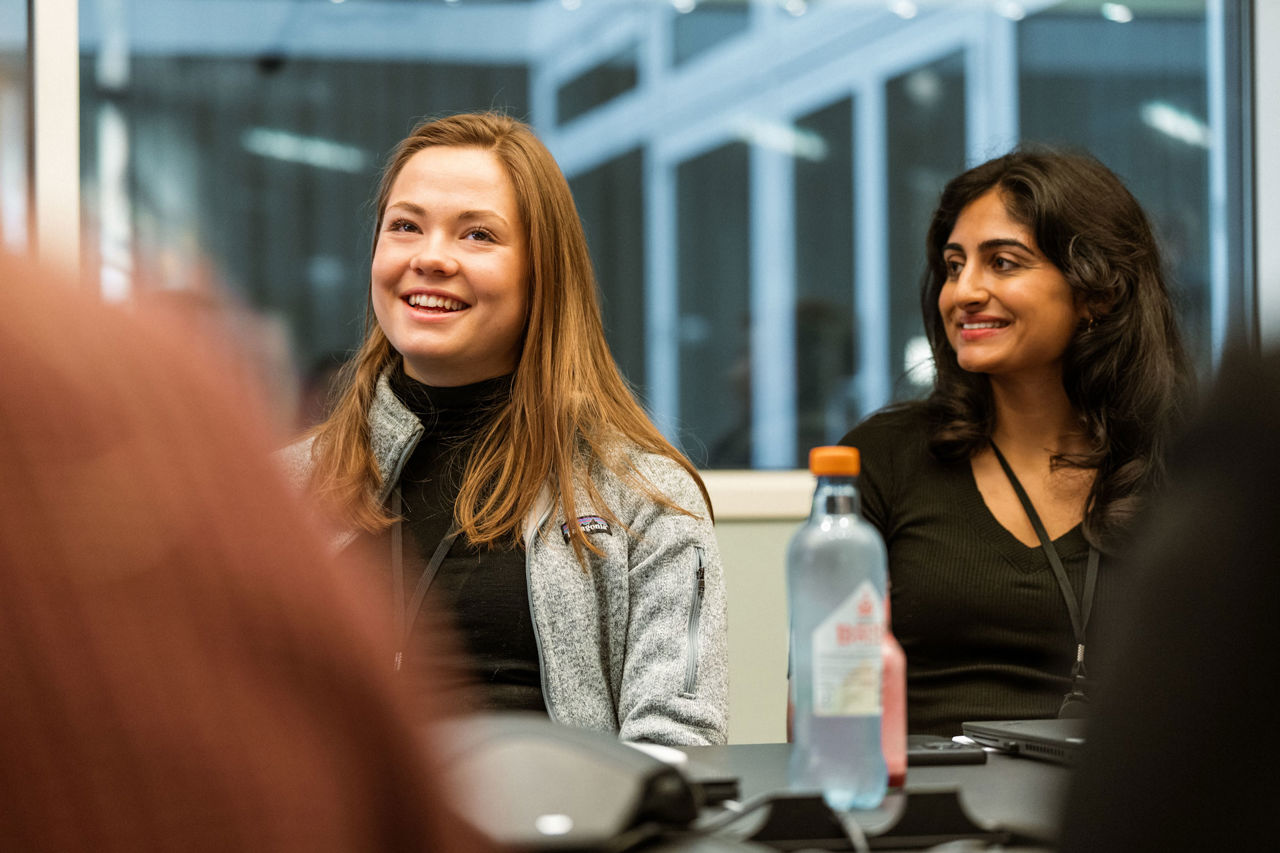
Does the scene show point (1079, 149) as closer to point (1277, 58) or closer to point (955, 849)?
point (1277, 58)

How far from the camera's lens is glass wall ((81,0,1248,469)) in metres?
2.79

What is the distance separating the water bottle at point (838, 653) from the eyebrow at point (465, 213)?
98 cm

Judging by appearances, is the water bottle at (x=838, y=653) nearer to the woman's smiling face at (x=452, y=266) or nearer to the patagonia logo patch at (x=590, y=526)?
the patagonia logo patch at (x=590, y=526)

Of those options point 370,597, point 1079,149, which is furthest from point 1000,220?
point 370,597

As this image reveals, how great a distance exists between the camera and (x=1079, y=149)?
2.20 m

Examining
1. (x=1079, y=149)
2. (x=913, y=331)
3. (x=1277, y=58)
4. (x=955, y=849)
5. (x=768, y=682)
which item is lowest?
(x=768, y=682)

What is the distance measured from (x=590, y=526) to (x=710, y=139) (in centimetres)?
160

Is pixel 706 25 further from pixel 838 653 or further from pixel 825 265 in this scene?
pixel 838 653

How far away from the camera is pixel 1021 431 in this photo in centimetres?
207

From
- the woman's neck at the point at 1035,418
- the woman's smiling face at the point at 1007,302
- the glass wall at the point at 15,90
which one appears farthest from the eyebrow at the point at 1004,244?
the glass wall at the point at 15,90

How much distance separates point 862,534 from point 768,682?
5.76 ft

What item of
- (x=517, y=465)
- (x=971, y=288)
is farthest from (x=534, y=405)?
(x=971, y=288)

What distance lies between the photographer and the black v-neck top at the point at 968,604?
1.79m

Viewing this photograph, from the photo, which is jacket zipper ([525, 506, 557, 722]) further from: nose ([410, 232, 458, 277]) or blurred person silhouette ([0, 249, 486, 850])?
blurred person silhouette ([0, 249, 486, 850])
